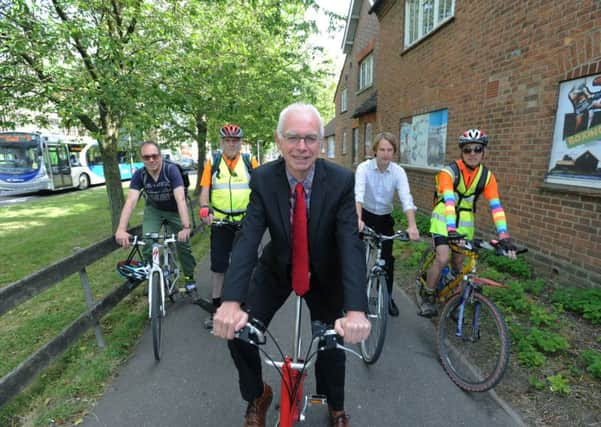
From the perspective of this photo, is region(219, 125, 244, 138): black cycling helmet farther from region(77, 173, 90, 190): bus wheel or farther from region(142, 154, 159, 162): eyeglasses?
region(77, 173, 90, 190): bus wheel

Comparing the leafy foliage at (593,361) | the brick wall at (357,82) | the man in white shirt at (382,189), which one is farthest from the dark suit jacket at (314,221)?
the brick wall at (357,82)

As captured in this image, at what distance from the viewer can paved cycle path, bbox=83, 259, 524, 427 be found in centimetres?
259

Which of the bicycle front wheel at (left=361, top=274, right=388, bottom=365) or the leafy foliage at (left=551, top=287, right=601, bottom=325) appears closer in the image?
the bicycle front wheel at (left=361, top=274, right=388, bottom=365)

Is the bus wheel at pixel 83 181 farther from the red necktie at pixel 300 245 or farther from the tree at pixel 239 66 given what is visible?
the red necktie at pixel 300 245

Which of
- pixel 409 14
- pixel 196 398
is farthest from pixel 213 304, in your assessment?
pixel 409 14

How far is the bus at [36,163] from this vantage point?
17.6 m

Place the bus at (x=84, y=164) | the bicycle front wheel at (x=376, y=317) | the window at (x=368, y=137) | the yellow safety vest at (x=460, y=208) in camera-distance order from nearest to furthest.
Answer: the bicycle front wheel at (x=376, y=317) → the yellow safety vest at (x=460, y=208) → the window at (x=368, y=137) → the bus at (x=84, y=164)

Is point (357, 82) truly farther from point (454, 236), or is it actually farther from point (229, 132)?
point (454, 236)

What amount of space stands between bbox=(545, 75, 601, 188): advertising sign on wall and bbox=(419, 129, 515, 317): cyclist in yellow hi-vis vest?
1995mm

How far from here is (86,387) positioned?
2.91 m

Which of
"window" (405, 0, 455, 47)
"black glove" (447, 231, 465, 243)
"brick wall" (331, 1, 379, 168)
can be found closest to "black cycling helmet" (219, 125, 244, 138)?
"black glove" (447, 231, 465, 243)

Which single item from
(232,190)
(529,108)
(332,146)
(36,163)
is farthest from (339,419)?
(332,146)

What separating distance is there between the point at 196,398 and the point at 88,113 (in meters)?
6.30

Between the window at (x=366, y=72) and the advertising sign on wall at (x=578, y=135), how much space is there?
420 inches
